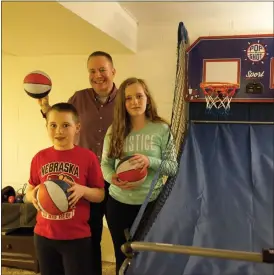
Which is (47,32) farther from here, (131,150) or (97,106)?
(131,150)

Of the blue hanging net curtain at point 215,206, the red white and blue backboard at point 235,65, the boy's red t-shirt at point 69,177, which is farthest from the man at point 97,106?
the red white and blue backboard at point 235,65

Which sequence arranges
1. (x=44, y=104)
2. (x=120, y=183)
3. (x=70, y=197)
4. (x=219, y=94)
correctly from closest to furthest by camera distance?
(x=70, y=197)
(x=120, y=183)
(x=44, y=104)
(x=219, y=94)

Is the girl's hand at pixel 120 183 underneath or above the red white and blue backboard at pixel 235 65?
underneath

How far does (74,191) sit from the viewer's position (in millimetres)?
901

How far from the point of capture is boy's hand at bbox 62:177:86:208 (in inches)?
35.4

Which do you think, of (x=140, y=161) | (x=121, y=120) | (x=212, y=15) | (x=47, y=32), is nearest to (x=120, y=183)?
(x=140, y=161)

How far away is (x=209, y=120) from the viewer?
4.78ft

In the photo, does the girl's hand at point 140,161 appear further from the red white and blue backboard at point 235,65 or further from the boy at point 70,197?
the red white and blue backboard at point 235,65

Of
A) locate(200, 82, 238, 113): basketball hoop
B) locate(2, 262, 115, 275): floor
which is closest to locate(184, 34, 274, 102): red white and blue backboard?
locate(200, 82, 238, 113): basketball hoop

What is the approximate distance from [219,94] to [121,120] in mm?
503

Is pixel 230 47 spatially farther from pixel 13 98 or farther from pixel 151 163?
pixel 13 98

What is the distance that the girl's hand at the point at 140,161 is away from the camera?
3.26 feet

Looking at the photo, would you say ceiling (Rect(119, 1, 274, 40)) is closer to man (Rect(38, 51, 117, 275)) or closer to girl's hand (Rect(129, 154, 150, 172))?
man (Rect(38, 51, 117, 275))

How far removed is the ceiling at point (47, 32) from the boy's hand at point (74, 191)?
49 cm
